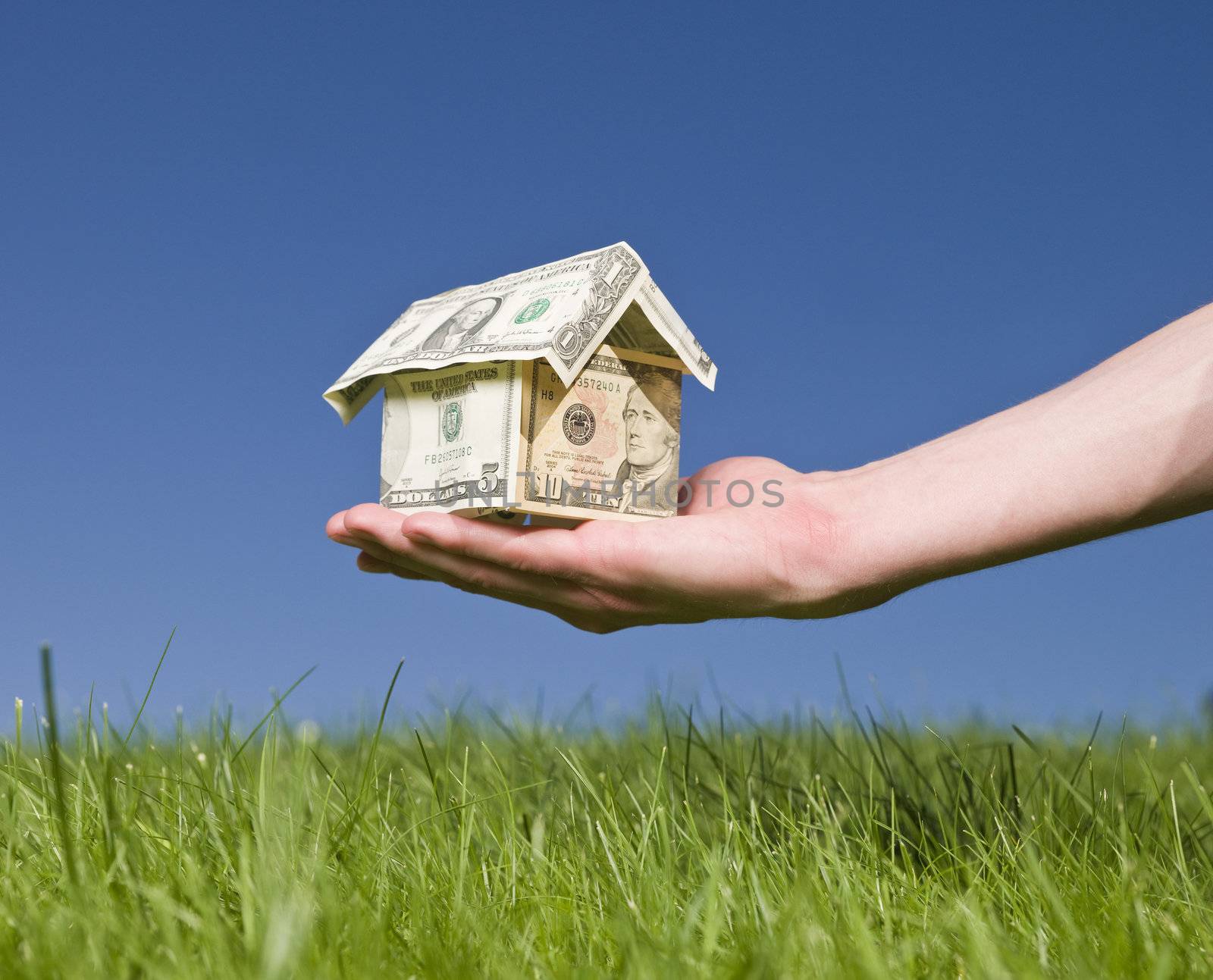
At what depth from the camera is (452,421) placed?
347 centimetres

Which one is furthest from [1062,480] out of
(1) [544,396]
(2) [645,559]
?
(1) [544,396]

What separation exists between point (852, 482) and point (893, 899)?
120 centimetres

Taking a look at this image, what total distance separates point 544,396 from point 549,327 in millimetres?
254

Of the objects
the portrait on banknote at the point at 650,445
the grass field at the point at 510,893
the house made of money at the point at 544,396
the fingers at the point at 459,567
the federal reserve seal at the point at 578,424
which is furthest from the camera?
the portrait on banknote at the point at 650,445

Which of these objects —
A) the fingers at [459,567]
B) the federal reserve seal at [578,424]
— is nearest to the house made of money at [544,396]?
the federal reserve seal at [578,424]

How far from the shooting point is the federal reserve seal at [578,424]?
3.34m

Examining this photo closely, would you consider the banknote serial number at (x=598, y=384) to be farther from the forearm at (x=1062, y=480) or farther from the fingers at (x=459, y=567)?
the forearm at (x=1062, y=480)

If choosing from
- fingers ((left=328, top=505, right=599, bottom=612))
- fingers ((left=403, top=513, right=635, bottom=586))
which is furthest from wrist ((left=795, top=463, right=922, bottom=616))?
fingers ((left=328, top=505, right=599, bottom=612))

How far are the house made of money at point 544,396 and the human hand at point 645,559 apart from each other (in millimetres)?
252

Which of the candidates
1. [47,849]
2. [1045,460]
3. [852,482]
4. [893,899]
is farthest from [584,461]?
[47,849]

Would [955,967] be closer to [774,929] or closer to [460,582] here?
[774,929]

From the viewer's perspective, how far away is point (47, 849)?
2.26m

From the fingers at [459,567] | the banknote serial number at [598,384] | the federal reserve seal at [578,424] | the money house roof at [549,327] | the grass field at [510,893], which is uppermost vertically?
the money house roof at [549,327]

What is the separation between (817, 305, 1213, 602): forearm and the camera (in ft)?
8.96
